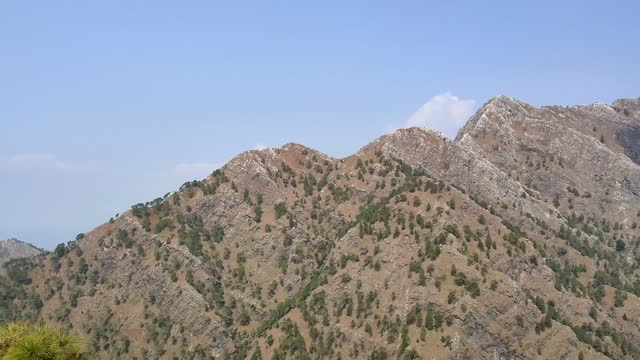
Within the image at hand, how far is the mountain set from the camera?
5349 inches

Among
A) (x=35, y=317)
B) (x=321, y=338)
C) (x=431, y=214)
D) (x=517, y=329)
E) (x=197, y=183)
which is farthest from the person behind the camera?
(x=197, y=183)

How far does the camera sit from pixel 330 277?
159 m

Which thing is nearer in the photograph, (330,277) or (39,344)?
(39,344)

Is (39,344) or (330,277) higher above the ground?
(39,344)

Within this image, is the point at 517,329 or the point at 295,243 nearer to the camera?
the point at 517,329

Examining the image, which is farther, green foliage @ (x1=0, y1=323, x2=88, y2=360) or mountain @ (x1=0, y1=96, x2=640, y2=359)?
mountain @ (x1=0, y1=96, x2=640, y2=359)

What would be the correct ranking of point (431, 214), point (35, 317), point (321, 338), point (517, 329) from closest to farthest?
1. point (517, 329)
2. point (321, 338)
3. point (431, 214)
4. point (35, 317)

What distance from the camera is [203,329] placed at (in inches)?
6457

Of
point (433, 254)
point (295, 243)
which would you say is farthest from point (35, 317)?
point (433, 254)

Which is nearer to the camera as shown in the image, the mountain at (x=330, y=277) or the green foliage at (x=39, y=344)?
the green foliage at (x=39, y=344)

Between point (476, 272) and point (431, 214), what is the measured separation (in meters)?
23.4

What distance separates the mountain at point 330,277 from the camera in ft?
446

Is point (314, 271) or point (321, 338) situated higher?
point (314, 271)

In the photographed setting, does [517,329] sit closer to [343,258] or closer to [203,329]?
[343,258]
